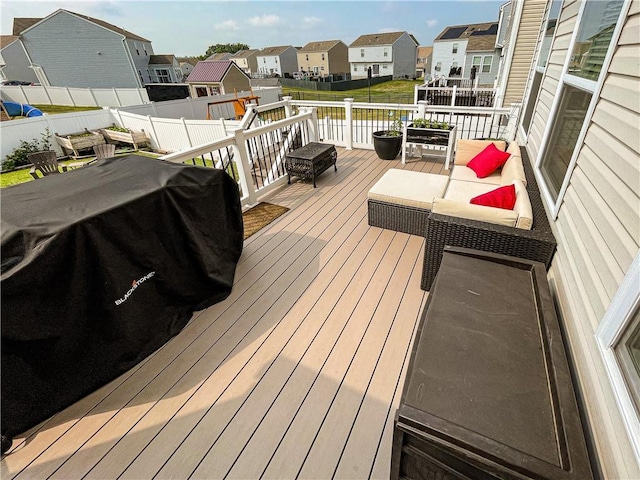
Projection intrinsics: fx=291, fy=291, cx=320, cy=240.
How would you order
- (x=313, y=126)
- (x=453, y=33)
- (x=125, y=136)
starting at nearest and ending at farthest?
(x=313, y=126) → (x=125, y=136) → (x=453, y=33)

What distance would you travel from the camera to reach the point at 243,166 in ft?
13.1

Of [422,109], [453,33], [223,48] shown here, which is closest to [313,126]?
[422,109]

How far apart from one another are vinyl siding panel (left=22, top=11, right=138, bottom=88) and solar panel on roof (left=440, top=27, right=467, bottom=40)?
25.7 m

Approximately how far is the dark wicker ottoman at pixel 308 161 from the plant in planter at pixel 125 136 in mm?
9640

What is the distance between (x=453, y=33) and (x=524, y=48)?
2376 cm

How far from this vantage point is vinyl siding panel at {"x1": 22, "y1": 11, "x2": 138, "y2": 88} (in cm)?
1820

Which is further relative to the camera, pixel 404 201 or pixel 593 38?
pixel 404 201

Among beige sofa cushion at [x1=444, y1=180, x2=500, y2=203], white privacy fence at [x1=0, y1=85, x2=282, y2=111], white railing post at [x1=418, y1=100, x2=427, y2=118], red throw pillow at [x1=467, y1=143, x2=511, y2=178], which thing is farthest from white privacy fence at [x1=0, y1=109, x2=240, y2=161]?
beige sofa cushion at [x1=444, y1=180, x2=500, y2=203]

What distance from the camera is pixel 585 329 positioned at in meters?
1.42

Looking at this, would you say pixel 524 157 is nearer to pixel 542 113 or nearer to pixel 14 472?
pixel 542 113

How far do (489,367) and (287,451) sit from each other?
1157 mm

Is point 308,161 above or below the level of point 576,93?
below

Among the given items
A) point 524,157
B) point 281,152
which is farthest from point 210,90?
point 524,157

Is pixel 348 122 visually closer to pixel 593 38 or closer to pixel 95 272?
pixel 593 38
